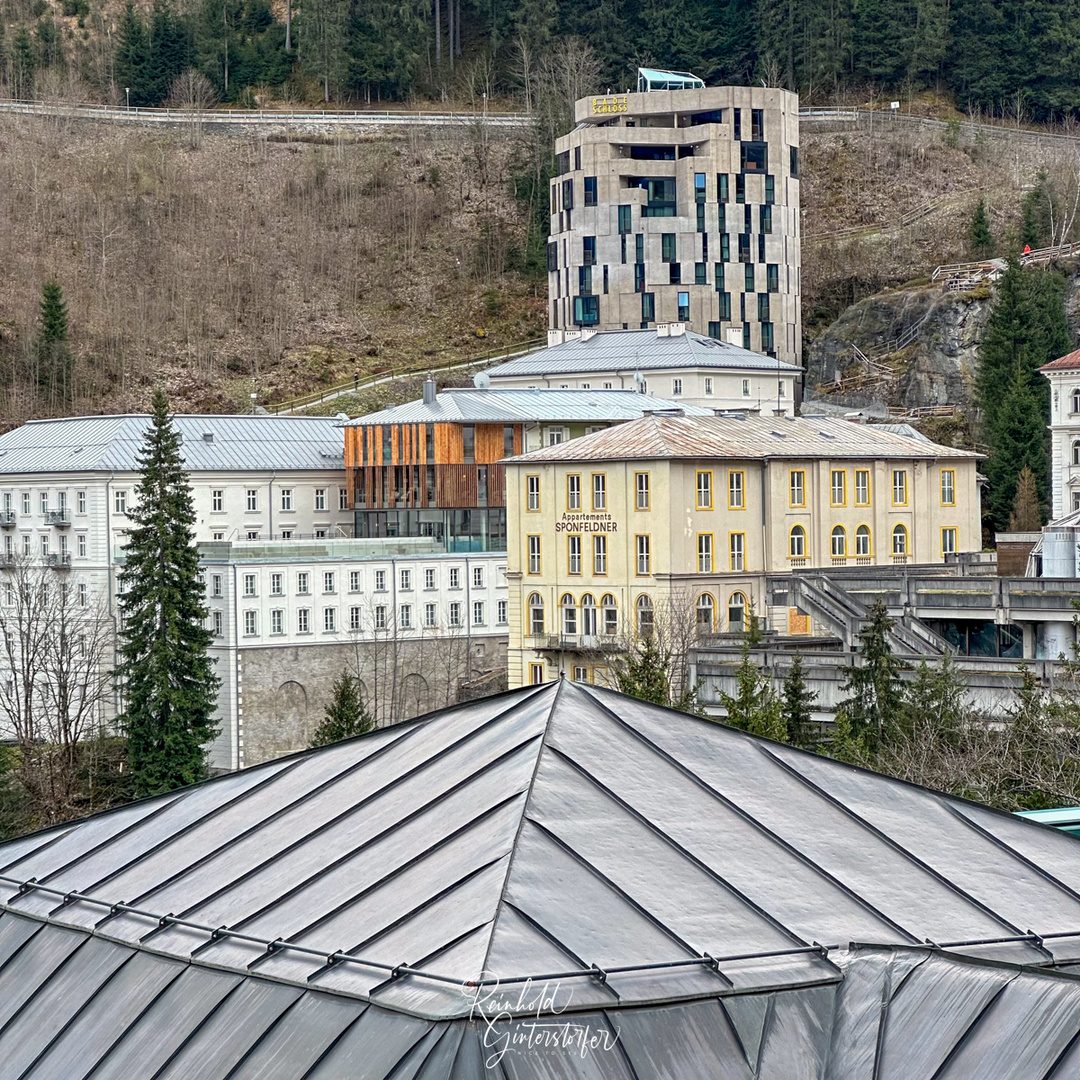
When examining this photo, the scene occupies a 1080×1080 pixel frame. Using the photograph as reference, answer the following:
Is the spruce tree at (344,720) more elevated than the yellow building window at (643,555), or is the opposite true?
the yellow building window at (643,555)

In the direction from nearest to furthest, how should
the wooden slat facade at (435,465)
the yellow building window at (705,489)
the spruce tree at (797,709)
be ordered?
the spruce tree at (797,709) → the yellow building window at (705,489) → the wooden slat facade at (435,465)

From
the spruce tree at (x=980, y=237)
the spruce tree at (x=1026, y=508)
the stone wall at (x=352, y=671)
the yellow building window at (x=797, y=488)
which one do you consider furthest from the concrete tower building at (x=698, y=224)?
the yellow building window at (x=797, y=488)

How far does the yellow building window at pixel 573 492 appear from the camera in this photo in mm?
73500

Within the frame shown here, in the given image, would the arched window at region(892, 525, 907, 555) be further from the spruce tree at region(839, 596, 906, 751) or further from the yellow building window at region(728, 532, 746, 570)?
the spruce tree at region(839, 596, 906, 751)

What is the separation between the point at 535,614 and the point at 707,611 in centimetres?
679

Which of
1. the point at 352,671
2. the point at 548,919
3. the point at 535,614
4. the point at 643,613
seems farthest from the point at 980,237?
the point at 548,919

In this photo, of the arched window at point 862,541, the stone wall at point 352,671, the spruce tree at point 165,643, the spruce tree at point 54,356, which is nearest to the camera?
the spruce tree at point 165,643

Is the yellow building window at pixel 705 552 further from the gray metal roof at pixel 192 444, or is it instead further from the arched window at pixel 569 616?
the gray metal roof at pixel 192 444

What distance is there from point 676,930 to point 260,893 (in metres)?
3.72

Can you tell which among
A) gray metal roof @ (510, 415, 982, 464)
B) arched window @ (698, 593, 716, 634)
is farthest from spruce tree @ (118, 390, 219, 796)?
arched window @ (698, 593, 716, 634)

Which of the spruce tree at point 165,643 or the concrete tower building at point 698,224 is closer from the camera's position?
the spruce tree at point 165,643

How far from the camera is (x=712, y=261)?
122438 mm

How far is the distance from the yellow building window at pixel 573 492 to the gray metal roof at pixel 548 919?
54565 millimetres

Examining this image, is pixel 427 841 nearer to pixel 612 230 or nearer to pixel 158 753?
pixel 158 753
